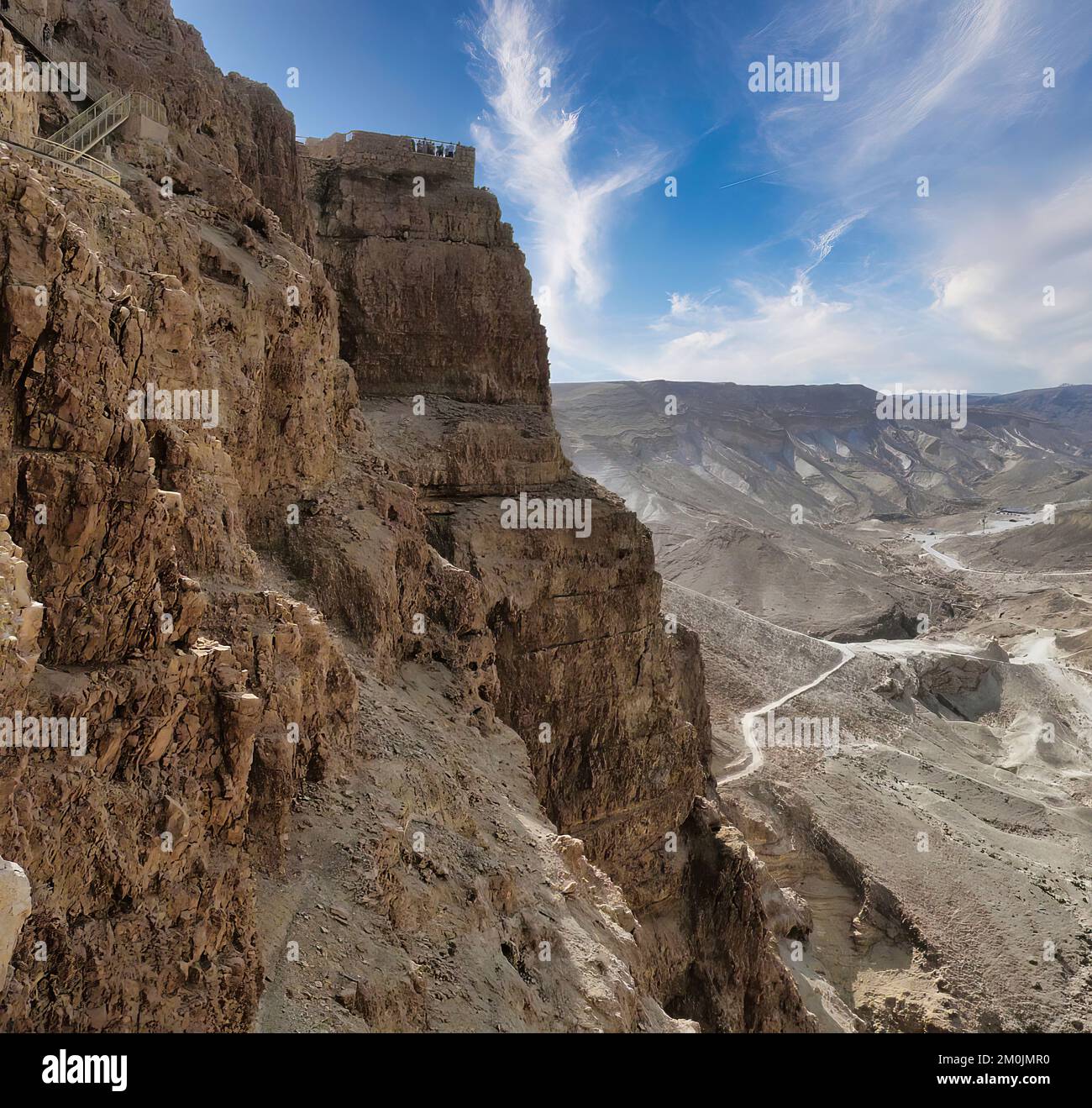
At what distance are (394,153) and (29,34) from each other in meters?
13.1

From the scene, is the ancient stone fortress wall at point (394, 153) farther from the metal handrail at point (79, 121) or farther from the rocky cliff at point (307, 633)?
the metal handrail at point (79, 121)

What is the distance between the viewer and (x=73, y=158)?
11508mm

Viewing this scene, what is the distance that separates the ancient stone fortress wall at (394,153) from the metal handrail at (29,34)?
38.1 ft

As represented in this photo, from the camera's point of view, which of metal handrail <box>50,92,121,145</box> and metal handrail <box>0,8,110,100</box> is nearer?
metal handrail <box>50,92,121,145</box>

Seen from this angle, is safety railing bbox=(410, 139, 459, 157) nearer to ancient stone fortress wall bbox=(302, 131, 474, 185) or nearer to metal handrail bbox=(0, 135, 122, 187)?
ancient stone fortress wall bbox=(302, 131, 474, 185)

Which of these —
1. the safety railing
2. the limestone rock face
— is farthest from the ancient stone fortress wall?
the limestone rock face

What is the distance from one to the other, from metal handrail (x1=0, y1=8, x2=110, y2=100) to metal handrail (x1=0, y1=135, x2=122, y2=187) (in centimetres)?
345

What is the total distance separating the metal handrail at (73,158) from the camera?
35.8 feet

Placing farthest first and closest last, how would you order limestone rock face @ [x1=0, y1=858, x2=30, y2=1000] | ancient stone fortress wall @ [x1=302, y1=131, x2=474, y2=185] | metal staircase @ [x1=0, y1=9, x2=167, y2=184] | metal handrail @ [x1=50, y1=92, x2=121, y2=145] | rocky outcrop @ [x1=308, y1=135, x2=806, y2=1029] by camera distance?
ancient stone fortress wall @ [x1=302, y1=131, x2=474, y2=185] → rocky outcrop @ [x1=308, y1=135, x2=806, y2=1029] → metal handrail @ [x1=50, y1=92, x2=121, y2=145] → metal staircase @ [x1=0, y1=9, x2=167, y2=184] → limestone rock face @ [x1=0, y1=858, x2=30, y2=1000]

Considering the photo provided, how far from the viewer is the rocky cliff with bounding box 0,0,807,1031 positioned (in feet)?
24.6

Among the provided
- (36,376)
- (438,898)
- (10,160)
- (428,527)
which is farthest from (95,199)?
(428,527)

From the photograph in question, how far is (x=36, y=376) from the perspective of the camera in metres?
7.62

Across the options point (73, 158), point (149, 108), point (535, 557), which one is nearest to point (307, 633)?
point (73, 158)

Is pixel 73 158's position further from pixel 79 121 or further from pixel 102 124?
pixel 102 124
